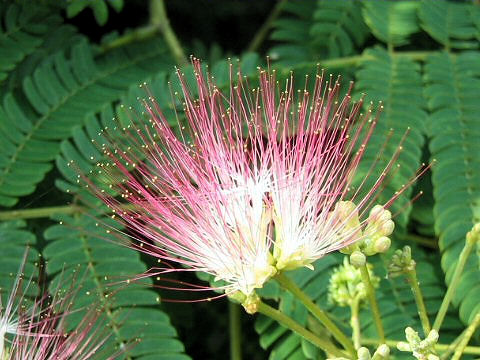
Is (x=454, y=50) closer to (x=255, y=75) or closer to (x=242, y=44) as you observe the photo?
(x=255, y=75)

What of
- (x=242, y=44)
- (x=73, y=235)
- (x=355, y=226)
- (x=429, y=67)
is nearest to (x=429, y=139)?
(x=429, y=67)

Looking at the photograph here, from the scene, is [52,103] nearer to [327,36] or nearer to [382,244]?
[327,36]

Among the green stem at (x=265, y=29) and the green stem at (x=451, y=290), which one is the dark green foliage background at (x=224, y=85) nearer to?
the green stem at (x=265, y=29)

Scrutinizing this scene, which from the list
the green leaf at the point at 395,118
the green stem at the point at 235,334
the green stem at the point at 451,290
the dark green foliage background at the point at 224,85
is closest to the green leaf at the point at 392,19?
the dark green foliage background at the point at 224,85

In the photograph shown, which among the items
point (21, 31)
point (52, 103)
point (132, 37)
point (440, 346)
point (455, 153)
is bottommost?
point (440, 346)

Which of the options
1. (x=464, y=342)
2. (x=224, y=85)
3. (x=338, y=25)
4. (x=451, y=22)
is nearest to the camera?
(x=464, y=342)

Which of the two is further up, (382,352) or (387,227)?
(387,227)

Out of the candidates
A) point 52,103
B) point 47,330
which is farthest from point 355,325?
point 52,103

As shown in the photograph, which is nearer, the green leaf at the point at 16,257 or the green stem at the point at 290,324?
the green stem at the point at 290,324
